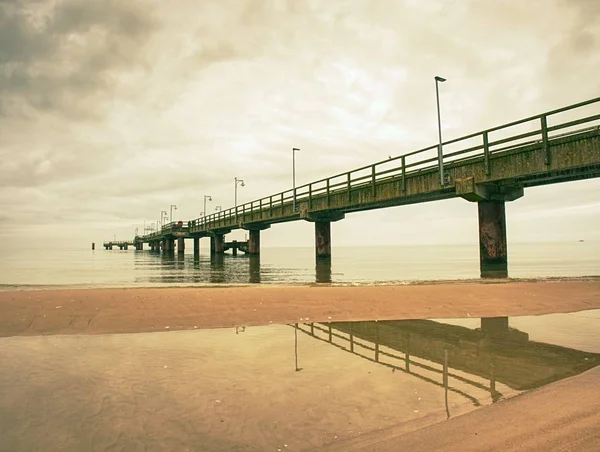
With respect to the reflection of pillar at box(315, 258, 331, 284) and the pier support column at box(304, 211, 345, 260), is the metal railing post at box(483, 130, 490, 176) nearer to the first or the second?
the reflection of pillar at box(315, 258, 331, 284)

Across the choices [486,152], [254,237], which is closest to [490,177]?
[486,152]

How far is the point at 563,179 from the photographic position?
1911 centimetres

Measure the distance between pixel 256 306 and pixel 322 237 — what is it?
98.1ft

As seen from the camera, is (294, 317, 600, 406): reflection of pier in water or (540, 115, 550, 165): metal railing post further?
(540, 115, 550, 165): metal railing post

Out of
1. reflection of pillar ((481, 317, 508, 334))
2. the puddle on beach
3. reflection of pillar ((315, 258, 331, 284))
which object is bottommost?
reflection of pillar ((315, 258, 331, 284))

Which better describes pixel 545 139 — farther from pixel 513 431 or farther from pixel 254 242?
pixel 254 242

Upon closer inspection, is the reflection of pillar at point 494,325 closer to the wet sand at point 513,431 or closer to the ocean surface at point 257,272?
the wet sand at point 513,431

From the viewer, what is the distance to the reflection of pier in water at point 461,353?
450cm

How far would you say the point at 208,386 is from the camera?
4355mm

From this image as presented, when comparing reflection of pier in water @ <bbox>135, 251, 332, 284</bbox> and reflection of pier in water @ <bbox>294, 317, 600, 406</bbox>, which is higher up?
reflection of pier in water @ <bbox>294, 317, 600, 406</bbox>

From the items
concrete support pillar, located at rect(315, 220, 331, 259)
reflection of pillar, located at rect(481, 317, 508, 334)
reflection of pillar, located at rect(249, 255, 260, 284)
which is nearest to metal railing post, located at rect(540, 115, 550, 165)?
reflection of pillar, located at rect(481, 317, 508, 334)

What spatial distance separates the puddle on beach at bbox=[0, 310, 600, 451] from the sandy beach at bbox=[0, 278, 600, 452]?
0.02 metres

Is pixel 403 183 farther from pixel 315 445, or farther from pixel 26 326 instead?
pixel 315 445

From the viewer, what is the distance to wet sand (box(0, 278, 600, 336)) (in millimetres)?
7977
